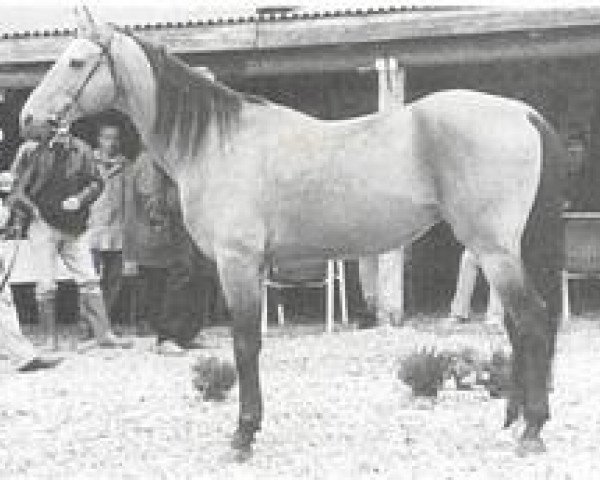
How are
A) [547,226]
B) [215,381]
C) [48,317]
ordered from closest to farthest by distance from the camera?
[547,226] < [215,381] < [48,317]

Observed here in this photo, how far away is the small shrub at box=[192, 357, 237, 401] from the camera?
27.5 feet

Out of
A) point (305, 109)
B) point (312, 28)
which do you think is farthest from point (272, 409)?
point (305, 109)

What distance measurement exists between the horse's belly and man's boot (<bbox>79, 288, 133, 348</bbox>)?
4543 millimetres

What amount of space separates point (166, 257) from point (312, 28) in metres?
2.57

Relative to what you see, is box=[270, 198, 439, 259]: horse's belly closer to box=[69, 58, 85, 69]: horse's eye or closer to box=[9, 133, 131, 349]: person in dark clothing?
box=[69, 58, 85, 69]: horse's eye

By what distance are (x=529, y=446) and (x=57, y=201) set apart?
208 inches

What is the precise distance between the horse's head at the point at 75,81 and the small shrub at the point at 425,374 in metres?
2.62

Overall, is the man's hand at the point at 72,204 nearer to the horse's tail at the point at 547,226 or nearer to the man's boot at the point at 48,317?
the man's boot at the point at 48,317

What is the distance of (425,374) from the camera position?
8148mm

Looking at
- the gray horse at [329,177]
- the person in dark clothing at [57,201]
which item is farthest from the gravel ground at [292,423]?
the person in dark clothing at [57,201]

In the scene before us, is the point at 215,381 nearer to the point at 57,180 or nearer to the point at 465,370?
the point at 465,370

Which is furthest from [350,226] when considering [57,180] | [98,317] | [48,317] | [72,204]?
[48,317]

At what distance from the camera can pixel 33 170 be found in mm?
10680

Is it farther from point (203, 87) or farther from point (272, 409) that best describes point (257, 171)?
point (272, 409)
